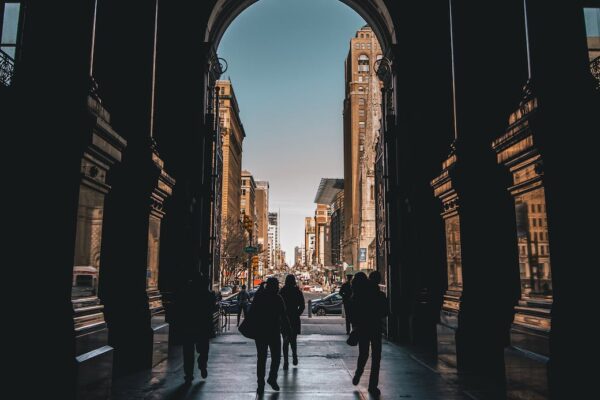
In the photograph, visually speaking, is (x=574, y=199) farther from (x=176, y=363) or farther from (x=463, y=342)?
(x=176, y=363)

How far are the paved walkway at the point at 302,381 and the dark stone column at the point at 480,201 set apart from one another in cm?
109

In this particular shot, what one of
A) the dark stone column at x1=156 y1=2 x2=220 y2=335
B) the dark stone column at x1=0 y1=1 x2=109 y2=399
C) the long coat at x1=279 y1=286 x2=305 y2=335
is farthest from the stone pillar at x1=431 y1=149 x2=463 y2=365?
the dark stone column at x1=156 y1=2 x2=220 y2=335

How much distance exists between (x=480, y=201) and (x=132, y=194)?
699cm

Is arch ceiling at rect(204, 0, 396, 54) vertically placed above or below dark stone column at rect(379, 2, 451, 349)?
above

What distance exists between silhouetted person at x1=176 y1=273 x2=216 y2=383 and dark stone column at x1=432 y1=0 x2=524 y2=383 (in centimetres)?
483

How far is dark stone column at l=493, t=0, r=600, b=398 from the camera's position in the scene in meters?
5.99

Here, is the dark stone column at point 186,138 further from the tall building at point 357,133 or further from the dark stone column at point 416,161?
the tall building at point 357,133

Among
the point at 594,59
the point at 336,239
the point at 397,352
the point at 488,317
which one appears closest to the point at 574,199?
the point at 488,317

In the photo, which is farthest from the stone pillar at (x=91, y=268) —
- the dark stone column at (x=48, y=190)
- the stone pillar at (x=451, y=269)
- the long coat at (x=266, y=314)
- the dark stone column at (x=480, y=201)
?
the stone pillar at (x=451, y=269)

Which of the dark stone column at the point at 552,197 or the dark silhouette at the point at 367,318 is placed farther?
the dark silhouette at the point at 367,318

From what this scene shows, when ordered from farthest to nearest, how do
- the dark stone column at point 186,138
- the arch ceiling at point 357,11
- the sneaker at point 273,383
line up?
the arch ceiling at point 357,11 < the dark stone column at point 186,138 < the sneaker at point 273,383

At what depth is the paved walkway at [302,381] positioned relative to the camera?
7.84 meters

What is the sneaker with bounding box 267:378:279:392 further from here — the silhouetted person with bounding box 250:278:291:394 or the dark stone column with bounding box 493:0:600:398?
the dark stone column with bounding box 493:0:600:398

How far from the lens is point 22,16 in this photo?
43.5 feet
